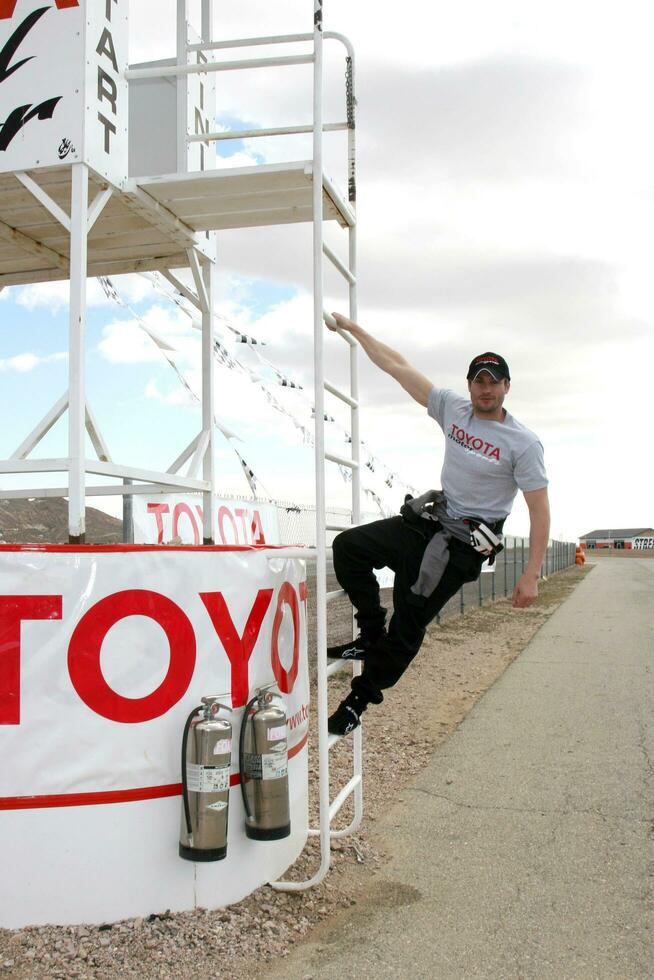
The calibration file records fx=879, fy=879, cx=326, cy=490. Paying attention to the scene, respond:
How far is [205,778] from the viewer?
11.4 feet

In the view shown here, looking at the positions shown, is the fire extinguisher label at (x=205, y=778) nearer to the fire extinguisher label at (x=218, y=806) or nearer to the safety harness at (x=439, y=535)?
the fire extinguisher label at (x=218, y=806)

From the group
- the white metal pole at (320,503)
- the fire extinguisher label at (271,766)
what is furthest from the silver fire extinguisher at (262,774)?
the white metal pole at (320,503)

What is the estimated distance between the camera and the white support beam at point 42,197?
13.8 ft

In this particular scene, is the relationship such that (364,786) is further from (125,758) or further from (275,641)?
(125,758)

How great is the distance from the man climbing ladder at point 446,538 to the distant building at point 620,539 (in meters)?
158

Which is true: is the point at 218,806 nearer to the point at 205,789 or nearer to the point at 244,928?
the point at 205,789

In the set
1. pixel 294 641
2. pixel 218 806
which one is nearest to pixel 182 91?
pixel 294 641

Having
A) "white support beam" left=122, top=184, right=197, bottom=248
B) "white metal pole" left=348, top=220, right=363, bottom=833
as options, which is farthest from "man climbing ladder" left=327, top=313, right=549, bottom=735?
"white support beam" left=122, top=184, right=197, bottom=248

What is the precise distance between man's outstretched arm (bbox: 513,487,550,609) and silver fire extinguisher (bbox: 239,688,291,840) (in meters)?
1.44

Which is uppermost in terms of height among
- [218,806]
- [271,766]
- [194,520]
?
[194,520]

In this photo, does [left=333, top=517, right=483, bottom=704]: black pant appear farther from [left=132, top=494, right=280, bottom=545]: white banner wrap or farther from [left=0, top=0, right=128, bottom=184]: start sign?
[left=132, top=494, right=280, bottom=545]: white banner wrap

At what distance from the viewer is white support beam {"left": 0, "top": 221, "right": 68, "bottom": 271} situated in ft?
16.8

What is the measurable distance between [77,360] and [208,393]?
1.72 m

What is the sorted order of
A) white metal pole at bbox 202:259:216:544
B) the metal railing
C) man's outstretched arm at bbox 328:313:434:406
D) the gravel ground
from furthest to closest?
the metal railing → white metal pole at bbox 202:259:216:544 → man's outstretched arm at bbox 328:313:434:406 → the gravel ground
